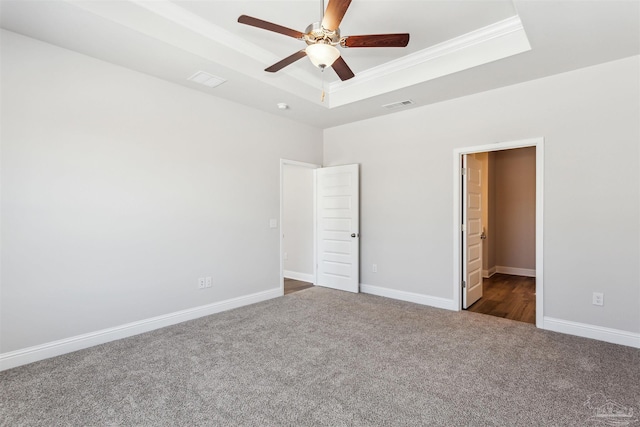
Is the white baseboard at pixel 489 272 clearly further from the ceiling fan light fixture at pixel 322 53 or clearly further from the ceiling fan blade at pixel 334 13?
the ceiling fan blade at pixel 334 13

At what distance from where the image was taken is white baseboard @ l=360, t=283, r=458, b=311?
4.23 metres

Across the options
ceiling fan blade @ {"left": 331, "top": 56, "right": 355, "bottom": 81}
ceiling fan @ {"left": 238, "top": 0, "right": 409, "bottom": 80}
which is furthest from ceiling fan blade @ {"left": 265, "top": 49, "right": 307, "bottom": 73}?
ceiling fan blade @ {"left": 331, "top": 56, "right": 355, "bottom": 81}

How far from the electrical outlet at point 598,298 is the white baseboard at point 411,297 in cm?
141

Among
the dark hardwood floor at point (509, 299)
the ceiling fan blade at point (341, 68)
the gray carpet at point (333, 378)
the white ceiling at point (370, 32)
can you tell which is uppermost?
the white ceiling at point (370, 32)

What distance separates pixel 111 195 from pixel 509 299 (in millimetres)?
5334

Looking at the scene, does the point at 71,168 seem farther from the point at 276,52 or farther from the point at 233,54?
the point at 276,52

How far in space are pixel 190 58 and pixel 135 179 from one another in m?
1.37

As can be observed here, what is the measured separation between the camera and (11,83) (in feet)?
8.66

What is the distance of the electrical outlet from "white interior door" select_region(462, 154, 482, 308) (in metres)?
1.31

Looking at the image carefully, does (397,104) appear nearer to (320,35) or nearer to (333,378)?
(320,35)

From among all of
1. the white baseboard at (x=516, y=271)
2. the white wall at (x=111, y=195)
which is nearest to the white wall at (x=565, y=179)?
the white wall at (x=111, y=195)

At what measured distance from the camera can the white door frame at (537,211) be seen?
3516mm

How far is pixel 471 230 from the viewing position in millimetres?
4402

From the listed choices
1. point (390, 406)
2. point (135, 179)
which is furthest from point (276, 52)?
point (390, 406)
